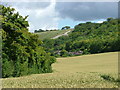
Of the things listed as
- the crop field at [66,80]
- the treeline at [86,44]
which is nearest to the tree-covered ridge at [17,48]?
the crop field at [66,80]

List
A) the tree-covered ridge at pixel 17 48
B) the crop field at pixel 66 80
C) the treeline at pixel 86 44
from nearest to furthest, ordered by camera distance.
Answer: the crop field at pixel 66 80, the tree-covered ridge at pixel 17 48, the treeline at pixel 86 44

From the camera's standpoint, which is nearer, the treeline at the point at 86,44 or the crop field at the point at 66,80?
the crop field at the point at 66,80

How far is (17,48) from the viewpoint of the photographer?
93.9ft

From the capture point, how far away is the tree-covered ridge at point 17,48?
27.8 m

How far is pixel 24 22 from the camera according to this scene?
31141 millimetres

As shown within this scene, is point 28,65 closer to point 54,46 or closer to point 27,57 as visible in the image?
point 27,57

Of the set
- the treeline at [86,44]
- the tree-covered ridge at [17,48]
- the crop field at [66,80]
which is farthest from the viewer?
the treeline at [86,44]

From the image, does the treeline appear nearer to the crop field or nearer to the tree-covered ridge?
the tree-covered ridge

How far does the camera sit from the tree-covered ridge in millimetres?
27844

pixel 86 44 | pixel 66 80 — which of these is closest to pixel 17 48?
pixel 66 80

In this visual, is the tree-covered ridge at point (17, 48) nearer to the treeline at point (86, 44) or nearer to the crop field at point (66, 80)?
the crop field at point (66, 80)

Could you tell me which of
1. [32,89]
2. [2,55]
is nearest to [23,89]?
[32,89]

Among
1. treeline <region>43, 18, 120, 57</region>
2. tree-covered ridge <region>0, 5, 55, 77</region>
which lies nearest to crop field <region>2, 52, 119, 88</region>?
tree-covered ridge <region>0, 5, 55, 77</region>

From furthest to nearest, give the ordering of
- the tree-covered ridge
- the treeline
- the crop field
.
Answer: the treeline
the tree-covered ridge
the crop field
